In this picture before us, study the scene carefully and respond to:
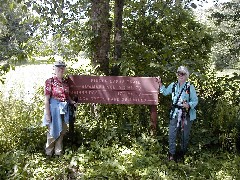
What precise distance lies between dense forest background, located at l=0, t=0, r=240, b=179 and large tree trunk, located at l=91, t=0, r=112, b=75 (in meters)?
0.03

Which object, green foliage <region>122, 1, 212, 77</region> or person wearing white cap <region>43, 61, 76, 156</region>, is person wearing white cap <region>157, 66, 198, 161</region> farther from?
person wearing white cap <region>43, 61, 76, 156</region>

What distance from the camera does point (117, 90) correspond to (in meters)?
6.70

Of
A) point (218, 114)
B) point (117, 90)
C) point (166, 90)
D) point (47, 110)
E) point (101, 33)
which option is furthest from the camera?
point (101, 33)

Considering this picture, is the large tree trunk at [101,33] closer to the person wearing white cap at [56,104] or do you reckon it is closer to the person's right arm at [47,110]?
the person wearing white cap at [56,104]

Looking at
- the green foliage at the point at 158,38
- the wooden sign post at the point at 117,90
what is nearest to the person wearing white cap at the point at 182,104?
the wooden sign post at the point at 117,90

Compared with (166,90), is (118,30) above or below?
above

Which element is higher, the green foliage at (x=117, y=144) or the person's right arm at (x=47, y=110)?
the person's right arm at (x=47, y=110)

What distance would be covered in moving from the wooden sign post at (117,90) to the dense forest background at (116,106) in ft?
1.50

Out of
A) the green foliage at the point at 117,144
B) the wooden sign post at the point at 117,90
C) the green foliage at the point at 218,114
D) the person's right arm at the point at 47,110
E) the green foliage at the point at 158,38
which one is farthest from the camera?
the green foliage at the point at 158,38

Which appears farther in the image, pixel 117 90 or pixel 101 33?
pixel 101 33

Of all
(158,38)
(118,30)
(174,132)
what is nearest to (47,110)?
(174,132)

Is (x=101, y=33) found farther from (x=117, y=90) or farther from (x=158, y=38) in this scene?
(x=117, y=90)

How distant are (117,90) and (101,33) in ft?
6.26

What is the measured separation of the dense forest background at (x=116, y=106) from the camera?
224 inches
